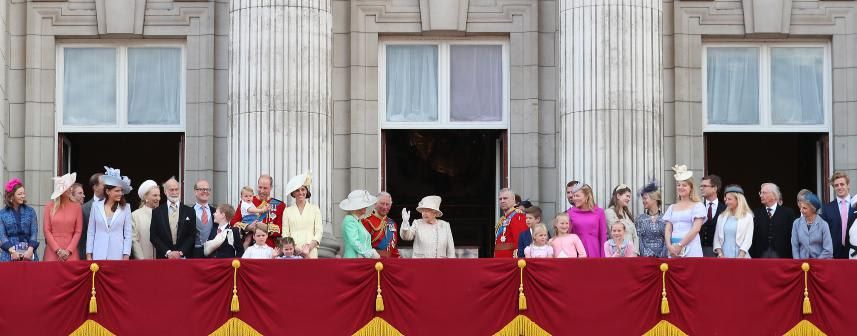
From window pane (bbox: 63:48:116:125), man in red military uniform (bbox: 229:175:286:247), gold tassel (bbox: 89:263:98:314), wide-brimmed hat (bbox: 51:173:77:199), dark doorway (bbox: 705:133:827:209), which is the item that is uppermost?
window pane (bbox: 63:48:116:125)

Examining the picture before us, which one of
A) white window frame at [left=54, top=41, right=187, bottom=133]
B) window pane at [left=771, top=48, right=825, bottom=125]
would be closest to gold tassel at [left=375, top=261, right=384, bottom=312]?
white window frame at [left=54, top=41, right=187, bottom=133]

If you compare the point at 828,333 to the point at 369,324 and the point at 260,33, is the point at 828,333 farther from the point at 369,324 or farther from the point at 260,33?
the point at 260,33

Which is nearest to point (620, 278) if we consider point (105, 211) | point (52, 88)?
point (105, 211)

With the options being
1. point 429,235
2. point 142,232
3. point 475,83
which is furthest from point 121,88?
point 429,235

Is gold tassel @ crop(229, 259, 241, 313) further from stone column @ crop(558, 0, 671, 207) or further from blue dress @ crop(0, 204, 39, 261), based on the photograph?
stone column @ crop(558, 0, 671, 207)

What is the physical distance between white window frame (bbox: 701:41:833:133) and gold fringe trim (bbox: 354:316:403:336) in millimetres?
8693

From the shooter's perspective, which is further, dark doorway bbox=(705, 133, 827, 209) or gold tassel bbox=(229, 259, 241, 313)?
dark doorway bbox=(705, 133, 827, 209)

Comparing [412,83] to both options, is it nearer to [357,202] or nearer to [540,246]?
[357,202]

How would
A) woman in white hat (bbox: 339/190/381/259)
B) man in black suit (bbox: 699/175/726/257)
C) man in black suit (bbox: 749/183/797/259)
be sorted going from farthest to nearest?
man in black suit (bbox: 699/175/726/257)
woman in white hat (bbox: 339/190/381/259)
man in black suit (bbox: 749/183/797/259)

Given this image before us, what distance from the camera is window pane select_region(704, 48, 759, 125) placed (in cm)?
2933

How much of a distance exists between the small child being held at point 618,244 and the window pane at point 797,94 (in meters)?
6.44

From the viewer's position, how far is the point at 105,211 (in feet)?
78.2

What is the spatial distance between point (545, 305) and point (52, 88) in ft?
34.2

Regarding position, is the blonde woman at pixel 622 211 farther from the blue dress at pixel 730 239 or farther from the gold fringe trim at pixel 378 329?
the gold fringe trim at pixel 378 329
